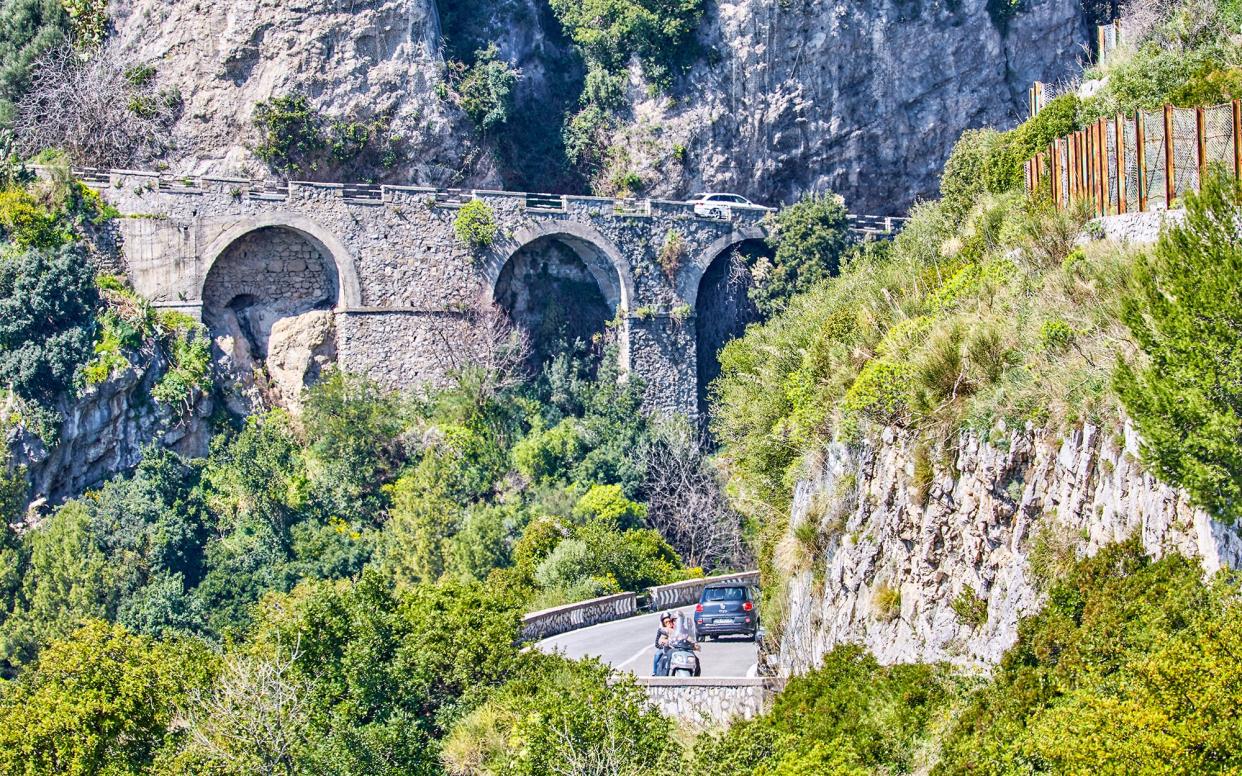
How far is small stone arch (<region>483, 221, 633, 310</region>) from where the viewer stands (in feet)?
143

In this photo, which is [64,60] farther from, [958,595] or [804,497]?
[958,595]

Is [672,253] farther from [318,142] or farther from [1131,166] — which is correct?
[1131,166]

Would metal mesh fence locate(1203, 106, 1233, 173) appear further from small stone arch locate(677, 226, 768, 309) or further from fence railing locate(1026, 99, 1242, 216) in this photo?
small stone arch locate(677, 226, 768, 309)

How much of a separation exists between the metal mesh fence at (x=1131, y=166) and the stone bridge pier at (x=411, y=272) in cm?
2302

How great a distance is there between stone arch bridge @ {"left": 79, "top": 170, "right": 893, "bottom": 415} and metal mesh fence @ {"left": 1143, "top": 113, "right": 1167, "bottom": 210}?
23422mm

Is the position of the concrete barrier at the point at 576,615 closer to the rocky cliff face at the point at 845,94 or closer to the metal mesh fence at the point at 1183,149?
the metal mesh fence at the point at 1183,149

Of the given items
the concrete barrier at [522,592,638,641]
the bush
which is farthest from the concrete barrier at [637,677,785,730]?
the bush

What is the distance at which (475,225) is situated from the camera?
4328 centimetres

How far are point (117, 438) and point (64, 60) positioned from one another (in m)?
10.6

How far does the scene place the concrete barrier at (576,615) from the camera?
30.2 meters

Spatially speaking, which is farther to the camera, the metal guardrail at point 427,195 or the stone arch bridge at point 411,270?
the metal guardrail at point 427,195

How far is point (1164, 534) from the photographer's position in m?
17.3

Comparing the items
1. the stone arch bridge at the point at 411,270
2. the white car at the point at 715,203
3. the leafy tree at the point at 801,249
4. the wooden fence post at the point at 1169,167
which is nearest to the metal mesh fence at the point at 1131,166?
the wooden fence post at the point at 1169,167

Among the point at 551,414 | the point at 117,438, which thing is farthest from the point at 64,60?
the point at 551,414
